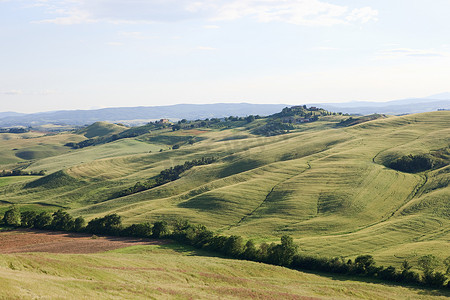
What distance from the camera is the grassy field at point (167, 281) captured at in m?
38.7

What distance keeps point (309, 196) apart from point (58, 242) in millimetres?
69345

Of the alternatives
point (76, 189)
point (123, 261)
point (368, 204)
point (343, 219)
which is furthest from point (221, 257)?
point (76, 189)

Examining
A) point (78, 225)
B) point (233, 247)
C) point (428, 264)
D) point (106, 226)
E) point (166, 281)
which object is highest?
point (166, 281)

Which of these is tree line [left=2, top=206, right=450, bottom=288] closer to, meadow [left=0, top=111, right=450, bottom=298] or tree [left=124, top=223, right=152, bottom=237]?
tree [left=124, top=223, right=152, bottom=237]

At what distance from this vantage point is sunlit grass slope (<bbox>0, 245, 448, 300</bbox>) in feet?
127

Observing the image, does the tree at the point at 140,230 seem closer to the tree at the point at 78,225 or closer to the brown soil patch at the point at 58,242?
the brown soil patch at the point at 58,242

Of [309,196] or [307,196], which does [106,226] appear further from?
[309,196]

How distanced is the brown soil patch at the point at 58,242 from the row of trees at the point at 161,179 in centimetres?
5188

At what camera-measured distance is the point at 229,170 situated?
158 m

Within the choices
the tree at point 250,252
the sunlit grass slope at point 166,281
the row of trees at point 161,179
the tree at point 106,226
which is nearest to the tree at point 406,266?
the sunlit grass slope at point 166,281

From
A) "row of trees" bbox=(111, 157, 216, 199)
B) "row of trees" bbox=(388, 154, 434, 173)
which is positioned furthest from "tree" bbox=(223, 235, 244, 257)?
"row of trees" bbox=(388, 154, 434, 173)

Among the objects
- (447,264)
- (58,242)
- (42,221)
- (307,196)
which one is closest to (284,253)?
(447,264)

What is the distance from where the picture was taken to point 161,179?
161 m

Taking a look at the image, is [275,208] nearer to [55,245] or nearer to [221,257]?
[221,257]
